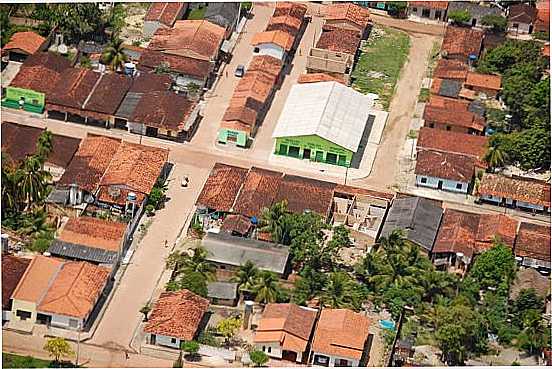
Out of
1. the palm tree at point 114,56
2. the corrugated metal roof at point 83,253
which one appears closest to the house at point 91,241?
the corrugated metal roof at point 83,253

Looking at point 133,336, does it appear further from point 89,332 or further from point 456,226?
point 456,226

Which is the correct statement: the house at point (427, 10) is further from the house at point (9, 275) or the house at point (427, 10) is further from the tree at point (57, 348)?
the tree at point (57, 348)

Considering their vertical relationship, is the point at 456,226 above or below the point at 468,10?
below

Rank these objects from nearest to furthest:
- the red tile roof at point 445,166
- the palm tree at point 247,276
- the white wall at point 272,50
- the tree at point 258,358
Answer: the tree at point 258,358 < the palm tree at point 247,276 < the red tile roof at point 445,166 < the white wall at point 272,50

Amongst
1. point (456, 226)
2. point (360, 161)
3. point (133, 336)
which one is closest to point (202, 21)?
point (360, 161)

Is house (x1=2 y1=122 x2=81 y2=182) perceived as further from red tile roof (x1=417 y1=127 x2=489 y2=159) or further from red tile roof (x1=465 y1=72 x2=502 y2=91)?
red tile roof (x1=465 y1=72 x2=502 y2=91)

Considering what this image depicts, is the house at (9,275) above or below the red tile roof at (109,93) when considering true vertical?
below

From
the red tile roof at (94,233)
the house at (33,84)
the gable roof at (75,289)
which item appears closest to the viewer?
the gable roof at (75,289)
